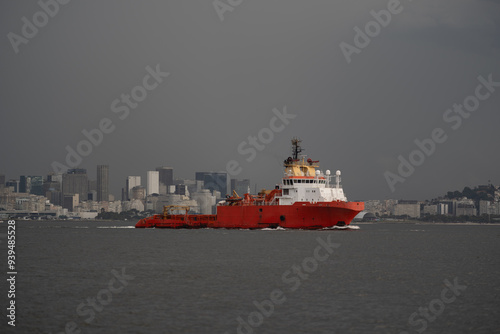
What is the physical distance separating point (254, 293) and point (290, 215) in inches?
2168

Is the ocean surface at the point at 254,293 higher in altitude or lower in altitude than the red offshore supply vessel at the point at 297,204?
lower

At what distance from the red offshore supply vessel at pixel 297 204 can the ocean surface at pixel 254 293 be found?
26674mm

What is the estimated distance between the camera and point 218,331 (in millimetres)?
27625

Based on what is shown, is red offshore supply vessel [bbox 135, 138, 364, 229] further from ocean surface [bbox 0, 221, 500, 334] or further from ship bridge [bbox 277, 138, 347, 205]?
ocean surface [bbox 0, 221, 500, 334]

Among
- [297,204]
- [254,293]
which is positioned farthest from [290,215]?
[254,293]

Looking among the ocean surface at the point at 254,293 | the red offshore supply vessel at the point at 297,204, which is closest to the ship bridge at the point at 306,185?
the red offshore supply vessel at the point at 297,204

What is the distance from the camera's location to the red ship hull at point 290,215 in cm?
8881

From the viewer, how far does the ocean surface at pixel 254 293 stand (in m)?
29.1

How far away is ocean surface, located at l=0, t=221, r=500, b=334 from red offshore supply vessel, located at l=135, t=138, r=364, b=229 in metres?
26.7

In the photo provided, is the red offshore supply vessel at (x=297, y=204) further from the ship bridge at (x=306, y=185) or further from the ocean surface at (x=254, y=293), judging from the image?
the ocean surface at (x=254, y=293)

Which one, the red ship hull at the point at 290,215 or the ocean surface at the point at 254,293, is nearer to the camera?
the ocean surface at the point at 254,293

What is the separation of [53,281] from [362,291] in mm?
19158

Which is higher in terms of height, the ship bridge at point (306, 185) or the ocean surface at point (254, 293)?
the ship bridge at point (306, 185)

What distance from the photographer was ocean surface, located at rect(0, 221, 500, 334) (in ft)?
95.4
